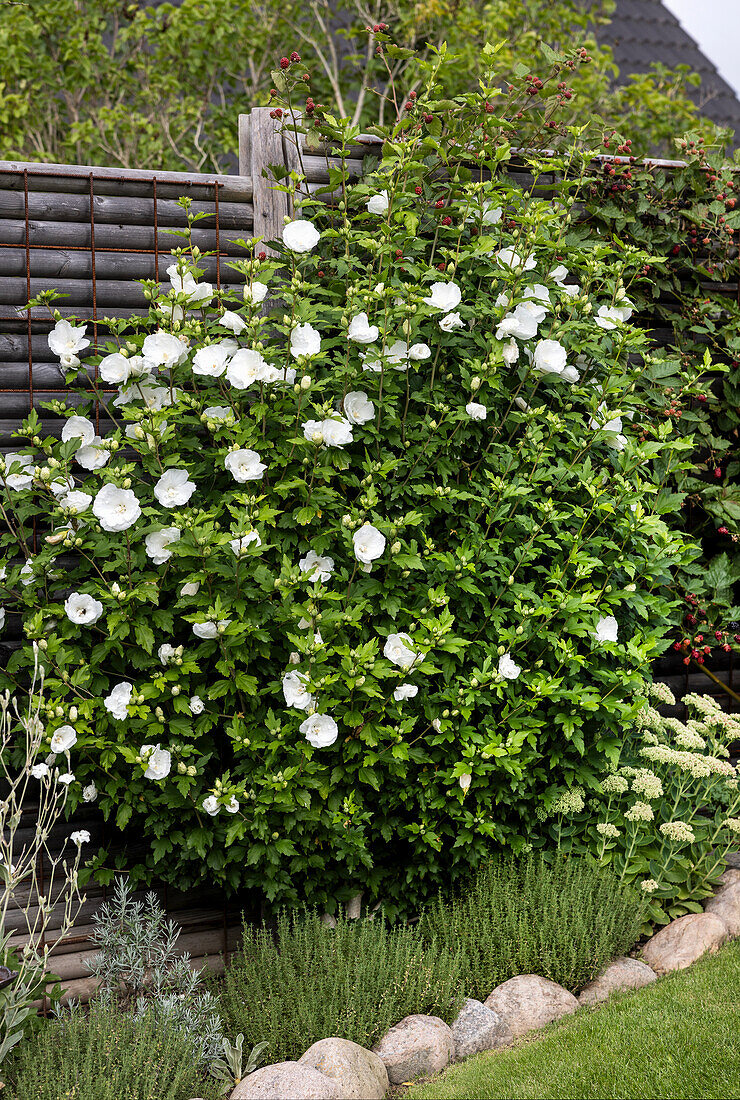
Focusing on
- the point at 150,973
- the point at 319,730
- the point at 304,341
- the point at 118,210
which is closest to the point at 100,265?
the point at 118,210

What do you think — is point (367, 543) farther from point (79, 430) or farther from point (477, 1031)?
point (477, 1031)

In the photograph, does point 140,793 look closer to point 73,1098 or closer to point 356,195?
point 73,1098

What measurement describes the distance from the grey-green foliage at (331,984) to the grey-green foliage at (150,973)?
0.38 feet

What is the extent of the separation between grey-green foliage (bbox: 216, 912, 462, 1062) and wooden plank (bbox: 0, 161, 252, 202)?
8.13 feet

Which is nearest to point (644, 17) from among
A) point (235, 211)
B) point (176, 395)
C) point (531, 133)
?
point (531, 133)

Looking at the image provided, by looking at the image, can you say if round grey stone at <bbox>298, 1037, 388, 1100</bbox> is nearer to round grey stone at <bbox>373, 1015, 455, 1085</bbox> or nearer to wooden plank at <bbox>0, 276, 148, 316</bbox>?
round grey stone at <bbox>373, 1015, 455, 1085</bbox>

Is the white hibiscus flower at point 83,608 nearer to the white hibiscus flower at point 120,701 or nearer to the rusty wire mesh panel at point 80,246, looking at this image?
the white hibiscus flower at point 120,701

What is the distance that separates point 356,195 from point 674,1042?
8.84 feet

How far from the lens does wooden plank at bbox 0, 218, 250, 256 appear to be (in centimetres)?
307

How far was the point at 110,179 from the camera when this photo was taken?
10.4ft

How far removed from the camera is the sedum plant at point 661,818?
324 cm

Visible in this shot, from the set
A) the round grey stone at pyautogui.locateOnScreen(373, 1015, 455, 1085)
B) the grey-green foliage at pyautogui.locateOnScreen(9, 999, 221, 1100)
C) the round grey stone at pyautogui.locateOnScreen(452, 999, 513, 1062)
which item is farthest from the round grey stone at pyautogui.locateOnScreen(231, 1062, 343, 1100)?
the round grey stone at pyautogui.locateOnScreen(452, 999, 513, 1062)

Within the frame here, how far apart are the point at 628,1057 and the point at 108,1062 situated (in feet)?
4.35

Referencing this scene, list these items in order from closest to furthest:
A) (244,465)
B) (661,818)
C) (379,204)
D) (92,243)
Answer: (244,465)
(379,204)
(92,243)
(661,818)
